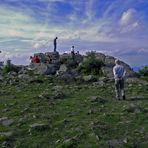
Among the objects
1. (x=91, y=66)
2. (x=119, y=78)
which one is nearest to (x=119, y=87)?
(x=119, y=78)

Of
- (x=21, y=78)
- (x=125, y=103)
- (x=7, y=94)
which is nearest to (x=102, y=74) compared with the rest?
(x=21, y=78)

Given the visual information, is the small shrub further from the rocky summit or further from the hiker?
the hiker

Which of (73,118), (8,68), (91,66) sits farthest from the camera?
(8,68)

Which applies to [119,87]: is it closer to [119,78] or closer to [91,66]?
[119,78]

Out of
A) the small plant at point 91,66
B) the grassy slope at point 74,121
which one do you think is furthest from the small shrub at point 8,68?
the grassy slope at point 74,121

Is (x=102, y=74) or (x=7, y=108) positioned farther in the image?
(x=102, y=74)

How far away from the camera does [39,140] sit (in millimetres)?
15039

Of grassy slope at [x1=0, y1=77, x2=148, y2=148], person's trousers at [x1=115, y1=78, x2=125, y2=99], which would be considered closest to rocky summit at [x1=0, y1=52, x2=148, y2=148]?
grassy slope at [x1=0, y1=77, x2=148, y2=148]

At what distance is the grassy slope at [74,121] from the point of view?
14828 mm

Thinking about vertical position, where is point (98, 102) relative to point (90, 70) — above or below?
below

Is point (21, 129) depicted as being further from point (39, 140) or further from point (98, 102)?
point (98, 102)

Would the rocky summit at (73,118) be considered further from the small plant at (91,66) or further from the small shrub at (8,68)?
the small shrub at (8,68)

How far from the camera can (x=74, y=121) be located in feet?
56.4

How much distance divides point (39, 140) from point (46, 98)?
7.92 metres
